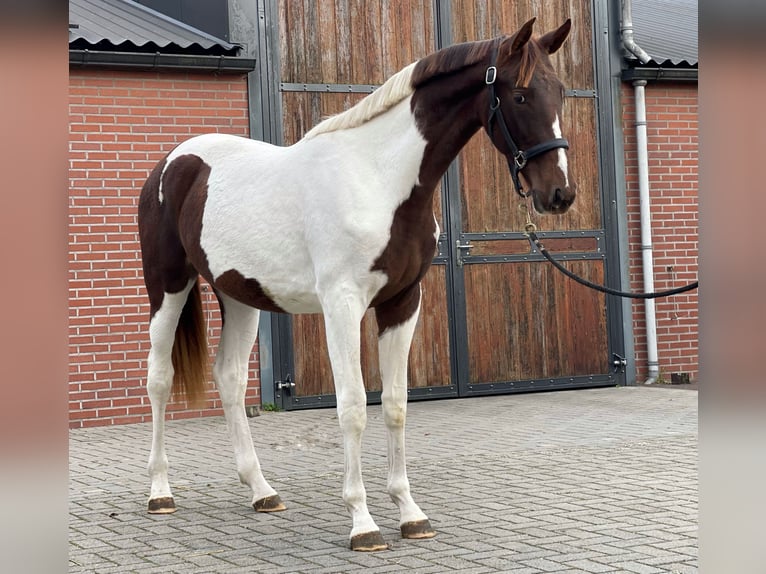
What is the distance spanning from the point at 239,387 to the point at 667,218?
6.31 metres

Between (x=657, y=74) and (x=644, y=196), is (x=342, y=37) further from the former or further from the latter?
(x=644, y=196)

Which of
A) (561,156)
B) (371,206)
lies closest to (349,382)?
(371,206)

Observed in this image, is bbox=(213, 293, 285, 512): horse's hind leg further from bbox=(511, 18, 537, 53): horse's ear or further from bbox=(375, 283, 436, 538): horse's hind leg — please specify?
bbox=(511, 18, 537, 53): horse's ear

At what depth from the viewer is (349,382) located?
3984 millimetres

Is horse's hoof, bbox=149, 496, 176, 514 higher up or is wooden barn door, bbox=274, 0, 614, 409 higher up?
wooden barn door, bbox=274, 0, 614, 409

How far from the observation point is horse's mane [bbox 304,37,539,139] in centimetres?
371

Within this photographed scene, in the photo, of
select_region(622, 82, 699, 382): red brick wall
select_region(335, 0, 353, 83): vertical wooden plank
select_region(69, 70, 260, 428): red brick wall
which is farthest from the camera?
select_region(622, 82, 699, 382): red brick wall

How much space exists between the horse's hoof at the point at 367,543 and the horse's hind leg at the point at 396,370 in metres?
0.33

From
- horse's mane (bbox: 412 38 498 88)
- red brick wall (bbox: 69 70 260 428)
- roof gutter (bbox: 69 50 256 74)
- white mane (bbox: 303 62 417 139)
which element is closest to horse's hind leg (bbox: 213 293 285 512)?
white mane (bbox: 303 62 417 139)

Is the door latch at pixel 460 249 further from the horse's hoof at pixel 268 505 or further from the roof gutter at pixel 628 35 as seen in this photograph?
the horse's hoof at pixel 268 505

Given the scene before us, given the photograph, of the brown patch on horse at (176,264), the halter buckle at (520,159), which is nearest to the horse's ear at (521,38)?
the halter buckle at (520,159)

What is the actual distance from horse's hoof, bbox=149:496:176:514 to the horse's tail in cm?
62

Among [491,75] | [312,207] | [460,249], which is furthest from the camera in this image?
[460,249]
